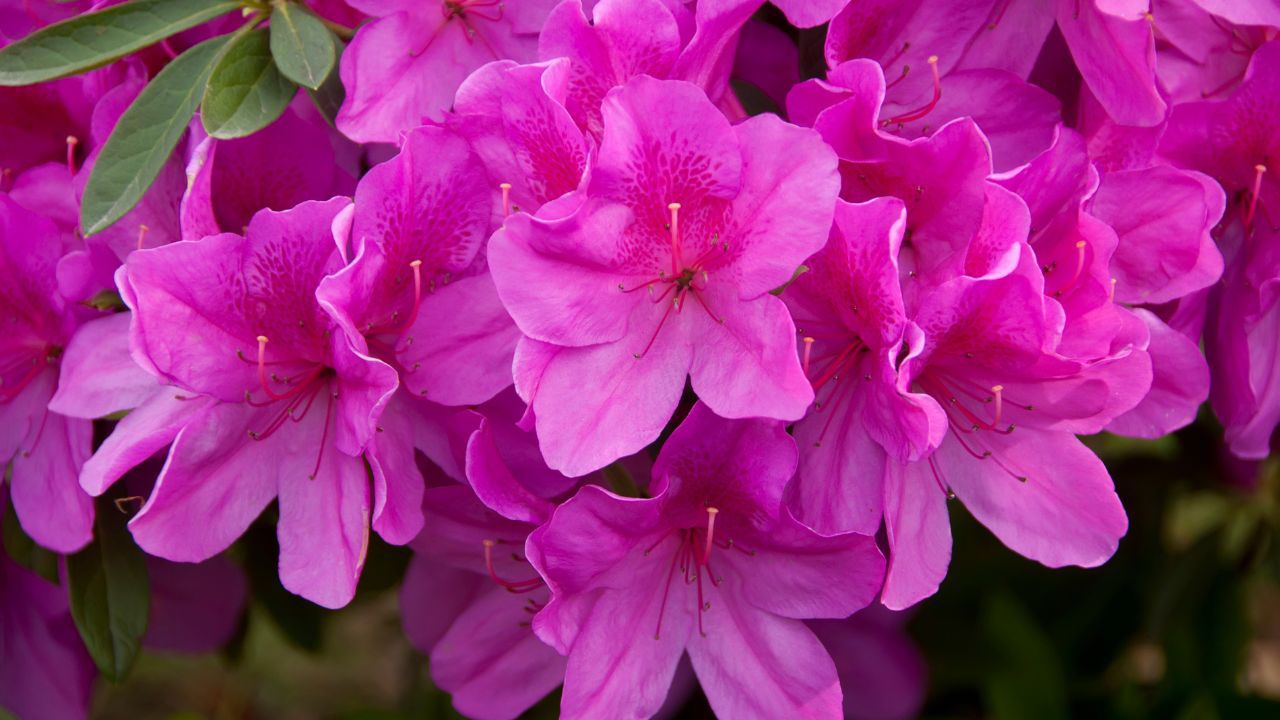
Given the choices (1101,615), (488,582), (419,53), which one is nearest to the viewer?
(419,53)

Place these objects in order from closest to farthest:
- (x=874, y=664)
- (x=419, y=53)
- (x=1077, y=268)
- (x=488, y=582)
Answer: (x=1077, y=268) → (x=419, y=53) → (x=488, y=582) → (x=874, y=664)

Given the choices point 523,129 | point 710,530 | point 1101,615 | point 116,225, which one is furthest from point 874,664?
point 116,225

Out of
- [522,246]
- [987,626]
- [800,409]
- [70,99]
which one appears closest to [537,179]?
[522,246]

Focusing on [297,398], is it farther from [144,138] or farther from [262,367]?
[144,138]

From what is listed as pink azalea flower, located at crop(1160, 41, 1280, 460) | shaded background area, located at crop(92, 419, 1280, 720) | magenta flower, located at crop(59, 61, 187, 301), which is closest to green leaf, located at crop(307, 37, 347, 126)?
magenta flower, located at crop(59, 61, 187, 301)

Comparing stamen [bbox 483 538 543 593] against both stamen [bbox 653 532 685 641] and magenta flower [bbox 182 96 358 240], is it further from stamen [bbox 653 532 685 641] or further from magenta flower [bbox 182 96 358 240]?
magenta flower [bbox 182 96 358 240]

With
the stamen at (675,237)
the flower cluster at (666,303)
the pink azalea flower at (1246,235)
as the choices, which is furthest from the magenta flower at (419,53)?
the pink azalea flower at (1246,235)

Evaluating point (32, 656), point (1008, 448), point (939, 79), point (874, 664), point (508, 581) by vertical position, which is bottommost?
point (874, 664)
